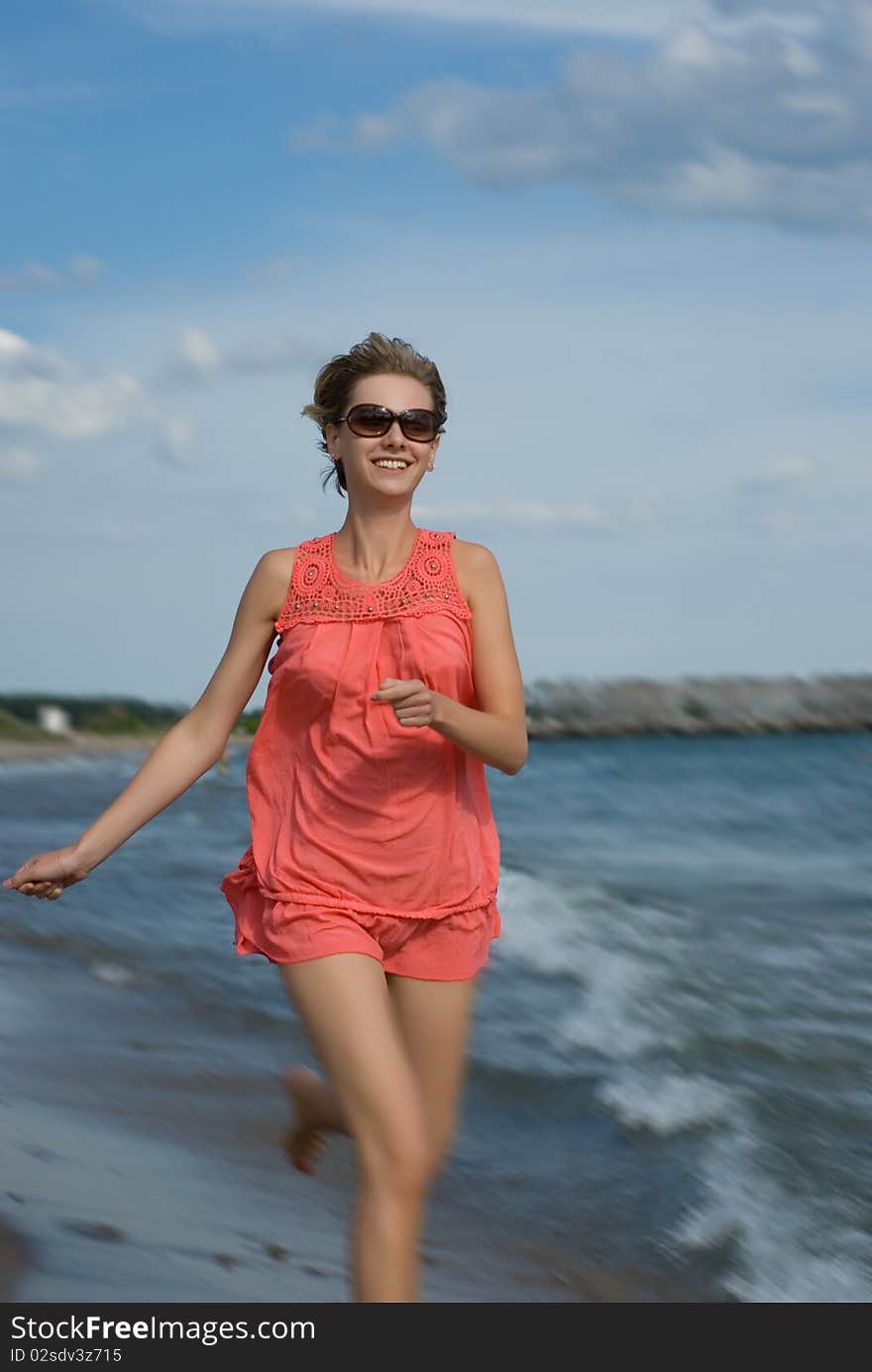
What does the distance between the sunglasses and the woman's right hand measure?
113cm

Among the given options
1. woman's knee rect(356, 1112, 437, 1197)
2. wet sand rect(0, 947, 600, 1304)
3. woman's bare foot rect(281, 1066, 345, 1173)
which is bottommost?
wet sand rect(0, 947, 600, 1304)

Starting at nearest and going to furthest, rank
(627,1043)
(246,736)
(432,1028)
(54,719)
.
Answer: (432,1028) < (627,1043) < (54,719) < (246,736)

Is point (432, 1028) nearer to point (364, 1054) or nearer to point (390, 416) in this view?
point (364, 1054)

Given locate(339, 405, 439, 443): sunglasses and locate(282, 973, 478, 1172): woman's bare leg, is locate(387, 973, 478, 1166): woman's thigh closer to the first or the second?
locate(282, 973, 478, 1172): woman's bare leg

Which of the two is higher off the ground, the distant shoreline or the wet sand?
the wet sand

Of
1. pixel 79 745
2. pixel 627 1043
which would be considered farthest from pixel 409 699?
pixel 79 745

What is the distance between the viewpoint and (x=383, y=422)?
3.79 m

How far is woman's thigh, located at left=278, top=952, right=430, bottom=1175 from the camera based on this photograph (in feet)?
11.3

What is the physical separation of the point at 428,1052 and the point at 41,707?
162ft

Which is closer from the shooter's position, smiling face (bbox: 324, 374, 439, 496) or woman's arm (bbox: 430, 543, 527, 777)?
woman's arm (bbox: 430, 543, 527, 777)

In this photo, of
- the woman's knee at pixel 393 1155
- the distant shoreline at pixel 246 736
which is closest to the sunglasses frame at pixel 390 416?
the woman's knee at pixel 393 1155

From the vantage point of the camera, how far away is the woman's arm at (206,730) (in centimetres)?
385

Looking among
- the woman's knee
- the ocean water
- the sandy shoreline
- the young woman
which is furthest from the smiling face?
the sandy shoreline

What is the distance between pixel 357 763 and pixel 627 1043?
4.28 metres
